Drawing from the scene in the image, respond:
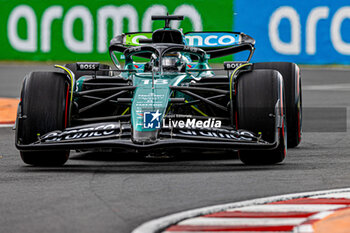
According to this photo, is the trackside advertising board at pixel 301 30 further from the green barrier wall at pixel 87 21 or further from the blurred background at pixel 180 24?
the green barrier wall at pixel 87 21

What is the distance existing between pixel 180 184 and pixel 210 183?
0.27 meters

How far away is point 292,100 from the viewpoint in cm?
1025

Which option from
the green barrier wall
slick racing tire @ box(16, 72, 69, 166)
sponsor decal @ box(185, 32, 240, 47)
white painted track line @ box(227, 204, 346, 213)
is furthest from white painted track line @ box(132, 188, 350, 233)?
the green barrier wall

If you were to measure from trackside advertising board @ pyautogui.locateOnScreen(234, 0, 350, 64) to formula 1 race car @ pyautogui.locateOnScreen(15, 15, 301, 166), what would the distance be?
16.4 meters

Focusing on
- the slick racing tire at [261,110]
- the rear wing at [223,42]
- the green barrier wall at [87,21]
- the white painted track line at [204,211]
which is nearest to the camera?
the white painted track line at [204,211]

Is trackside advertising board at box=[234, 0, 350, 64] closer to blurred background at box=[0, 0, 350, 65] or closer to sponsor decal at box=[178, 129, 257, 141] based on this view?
blurred background at box=[0, 0, 350, 65]

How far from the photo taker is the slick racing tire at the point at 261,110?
8.51 metres

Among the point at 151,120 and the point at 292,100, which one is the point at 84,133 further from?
the point at 292,100

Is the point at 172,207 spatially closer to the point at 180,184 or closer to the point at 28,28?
the point at 180,184

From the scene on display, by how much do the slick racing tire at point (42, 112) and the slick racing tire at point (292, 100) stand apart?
111 inches

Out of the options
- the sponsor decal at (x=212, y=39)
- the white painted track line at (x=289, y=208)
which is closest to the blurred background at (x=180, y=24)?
the sponsor decal at (x=212, y=39)

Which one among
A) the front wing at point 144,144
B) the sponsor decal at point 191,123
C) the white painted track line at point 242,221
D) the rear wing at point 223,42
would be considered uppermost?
the rear wing at point 223,42

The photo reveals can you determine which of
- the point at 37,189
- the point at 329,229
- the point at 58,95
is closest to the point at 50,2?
the point at 58,95

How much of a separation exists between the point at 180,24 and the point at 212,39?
14.5 m
